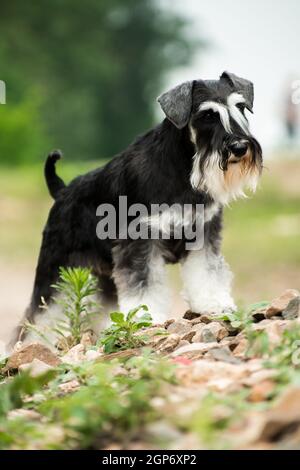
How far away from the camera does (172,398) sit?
3.66 m

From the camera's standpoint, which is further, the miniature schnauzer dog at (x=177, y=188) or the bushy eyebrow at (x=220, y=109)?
the miniature schnauzer dog at (x=177, y=188)

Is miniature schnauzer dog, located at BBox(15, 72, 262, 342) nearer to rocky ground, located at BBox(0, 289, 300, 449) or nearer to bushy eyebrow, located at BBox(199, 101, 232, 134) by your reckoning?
bushy eyebrow, located at BBox(199, 101, 232, 134)

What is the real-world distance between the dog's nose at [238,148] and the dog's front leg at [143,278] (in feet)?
3.25

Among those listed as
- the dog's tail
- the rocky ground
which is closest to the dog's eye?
the dog's tail

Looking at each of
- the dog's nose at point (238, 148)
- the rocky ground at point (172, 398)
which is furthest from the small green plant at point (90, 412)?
the dog's nose at point (238, 148)

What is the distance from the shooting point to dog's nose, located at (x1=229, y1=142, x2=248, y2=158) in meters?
6.30

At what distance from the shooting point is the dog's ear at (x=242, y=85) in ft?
22.1

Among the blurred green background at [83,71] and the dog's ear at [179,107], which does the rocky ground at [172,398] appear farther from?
the blurred green background at [83,71]

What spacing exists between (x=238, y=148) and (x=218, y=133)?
19 cm

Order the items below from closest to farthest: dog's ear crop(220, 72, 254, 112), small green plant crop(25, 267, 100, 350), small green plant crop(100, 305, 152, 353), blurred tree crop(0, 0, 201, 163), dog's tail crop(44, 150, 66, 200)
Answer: small green plant crop(100, 305, 152, 353) → small green plant crop(25, 267, 100, 350) → dog's ear crop(220, 72, 254, 112) → dog's tail crop(44, 150, 66, 200) → blurred tree crop(0, 0, 201, 163)

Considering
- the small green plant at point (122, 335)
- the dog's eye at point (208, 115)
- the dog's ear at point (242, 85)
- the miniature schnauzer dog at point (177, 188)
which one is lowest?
the small green plant at point (122, 335)

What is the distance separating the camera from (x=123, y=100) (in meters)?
48.8

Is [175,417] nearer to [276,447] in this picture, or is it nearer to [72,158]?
[276,447]

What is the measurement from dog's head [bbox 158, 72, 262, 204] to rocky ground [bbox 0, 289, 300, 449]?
62.4 inches
